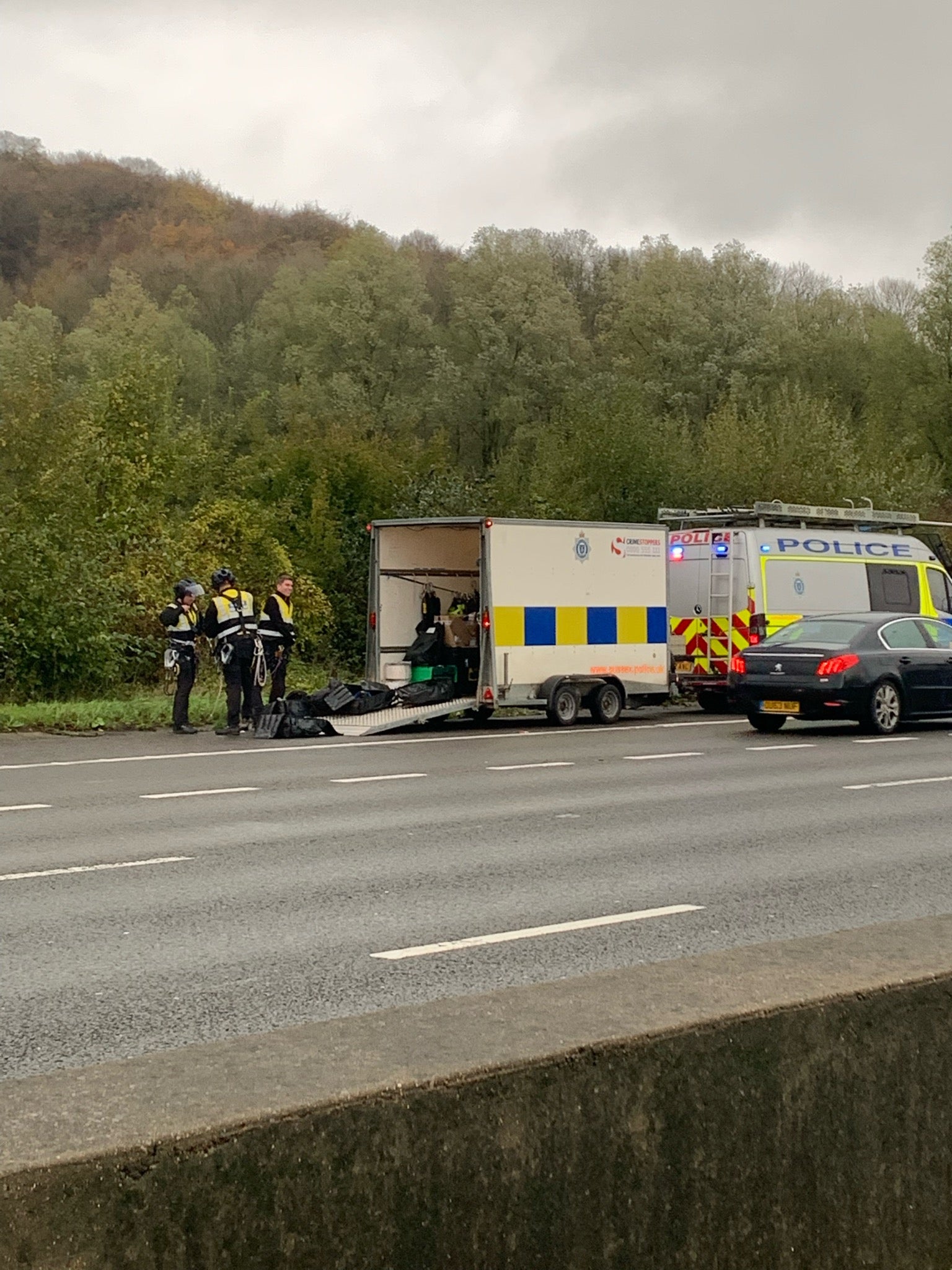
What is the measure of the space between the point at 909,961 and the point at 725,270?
56.9 metres

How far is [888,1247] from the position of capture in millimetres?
3441

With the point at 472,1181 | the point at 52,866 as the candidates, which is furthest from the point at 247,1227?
the point at 52,866

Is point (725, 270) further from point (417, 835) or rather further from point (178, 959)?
point (178, 959)

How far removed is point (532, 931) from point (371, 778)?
23.6ft

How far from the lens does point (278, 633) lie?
20422mm

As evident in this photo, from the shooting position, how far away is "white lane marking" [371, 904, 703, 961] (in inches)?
291

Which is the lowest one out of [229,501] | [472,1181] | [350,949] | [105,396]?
[350,949]

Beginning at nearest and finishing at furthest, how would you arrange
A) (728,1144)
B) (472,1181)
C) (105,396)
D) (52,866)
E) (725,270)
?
(472,1181) → (728,1144) → (52,866) → (105,396) → (725,270)

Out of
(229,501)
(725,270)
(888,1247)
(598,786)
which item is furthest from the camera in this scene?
(725,270)

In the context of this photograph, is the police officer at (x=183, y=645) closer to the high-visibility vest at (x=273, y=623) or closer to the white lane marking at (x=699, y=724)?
the high-visibility vest at (x=273, y=623)

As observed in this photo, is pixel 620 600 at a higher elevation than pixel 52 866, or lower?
higher

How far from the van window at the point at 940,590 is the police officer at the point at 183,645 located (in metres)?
12.1

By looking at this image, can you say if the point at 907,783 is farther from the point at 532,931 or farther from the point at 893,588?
the point at 893,588

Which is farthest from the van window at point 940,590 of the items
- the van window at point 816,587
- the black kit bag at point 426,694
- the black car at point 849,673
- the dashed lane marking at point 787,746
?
the black kit bag at point 426,694
